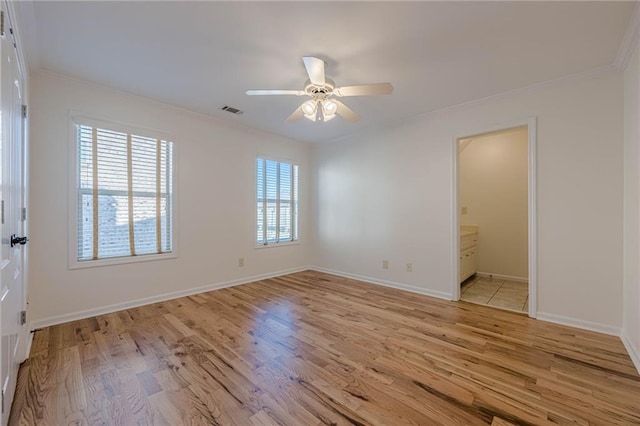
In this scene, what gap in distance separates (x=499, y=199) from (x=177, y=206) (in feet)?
17.4

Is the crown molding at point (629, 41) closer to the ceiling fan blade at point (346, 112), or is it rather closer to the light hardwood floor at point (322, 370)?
the ceiling fan blade at point (346, 112)

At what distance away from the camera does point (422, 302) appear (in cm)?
345

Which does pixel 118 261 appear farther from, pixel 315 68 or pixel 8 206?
pixel 315 68

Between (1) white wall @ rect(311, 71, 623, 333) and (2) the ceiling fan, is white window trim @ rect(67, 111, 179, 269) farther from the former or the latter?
(1) white wall @ rect(311, 71, 623, 333)

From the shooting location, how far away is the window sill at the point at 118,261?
9.42 ft

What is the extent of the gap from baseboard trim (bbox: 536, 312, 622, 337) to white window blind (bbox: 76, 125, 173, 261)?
14.8 ft

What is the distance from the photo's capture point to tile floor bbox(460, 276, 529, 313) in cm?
340

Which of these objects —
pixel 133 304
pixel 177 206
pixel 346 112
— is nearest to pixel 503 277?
pixel 346 112

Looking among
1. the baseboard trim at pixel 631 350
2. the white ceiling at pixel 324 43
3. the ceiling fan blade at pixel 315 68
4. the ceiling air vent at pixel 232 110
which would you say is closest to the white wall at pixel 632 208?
the baseboard trim at pixel 631 350

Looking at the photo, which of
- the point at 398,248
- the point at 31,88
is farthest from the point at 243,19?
the point at 398,248

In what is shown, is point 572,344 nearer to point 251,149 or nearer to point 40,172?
point 251,149

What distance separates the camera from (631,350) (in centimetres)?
216

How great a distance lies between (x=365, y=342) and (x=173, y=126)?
3.50 metres

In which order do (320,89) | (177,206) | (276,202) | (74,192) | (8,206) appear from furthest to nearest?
(276,202) < (177,206) < (74,192) < (320,89) < (8,206)
